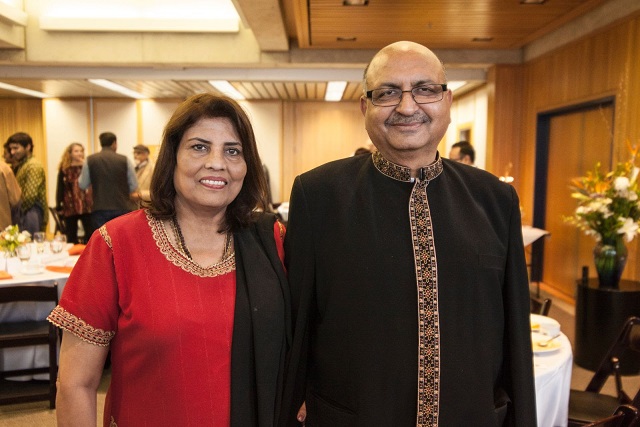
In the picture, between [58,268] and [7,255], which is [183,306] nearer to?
[58,268]

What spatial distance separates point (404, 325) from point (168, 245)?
668 millimetres

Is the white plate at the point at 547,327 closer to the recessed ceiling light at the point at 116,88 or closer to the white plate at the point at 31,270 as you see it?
the white plate at the point at 31,270

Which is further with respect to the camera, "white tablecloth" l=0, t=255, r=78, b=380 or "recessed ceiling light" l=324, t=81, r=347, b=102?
"recessed ceiling light" l=324, t=81, r=347, b=102

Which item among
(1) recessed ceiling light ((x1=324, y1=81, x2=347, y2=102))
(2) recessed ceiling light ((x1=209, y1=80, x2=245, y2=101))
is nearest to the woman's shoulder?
(1) recessed ceiling light ((x1=324, y1=81, x2=347, y2=102))

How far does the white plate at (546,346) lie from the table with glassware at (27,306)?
3054 millimetres

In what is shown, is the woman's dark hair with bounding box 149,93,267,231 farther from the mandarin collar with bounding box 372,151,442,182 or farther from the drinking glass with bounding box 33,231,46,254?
the drinking glass with bounding box 33,231,46,254

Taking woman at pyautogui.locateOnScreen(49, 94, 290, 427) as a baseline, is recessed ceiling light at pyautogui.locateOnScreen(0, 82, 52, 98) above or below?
above

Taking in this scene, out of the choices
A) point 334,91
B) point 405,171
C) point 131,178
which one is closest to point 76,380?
point 405,171

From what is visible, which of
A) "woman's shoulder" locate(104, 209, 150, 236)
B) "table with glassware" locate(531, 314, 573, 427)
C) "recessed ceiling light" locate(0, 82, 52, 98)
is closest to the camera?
"woman's shoulder" locate(104, 209, 150, 236)

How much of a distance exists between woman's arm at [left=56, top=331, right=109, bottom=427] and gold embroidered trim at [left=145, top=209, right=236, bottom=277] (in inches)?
11.5

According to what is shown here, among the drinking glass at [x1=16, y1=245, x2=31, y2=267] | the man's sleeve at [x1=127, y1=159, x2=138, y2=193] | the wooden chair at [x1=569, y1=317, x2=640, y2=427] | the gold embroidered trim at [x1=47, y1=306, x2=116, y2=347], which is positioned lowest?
the wooden chair at [x1=569, y1=317, x2=640, y2=427]

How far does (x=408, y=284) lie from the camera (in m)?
1.49

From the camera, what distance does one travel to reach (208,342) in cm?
147

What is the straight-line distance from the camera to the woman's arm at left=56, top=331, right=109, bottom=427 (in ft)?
4.71
